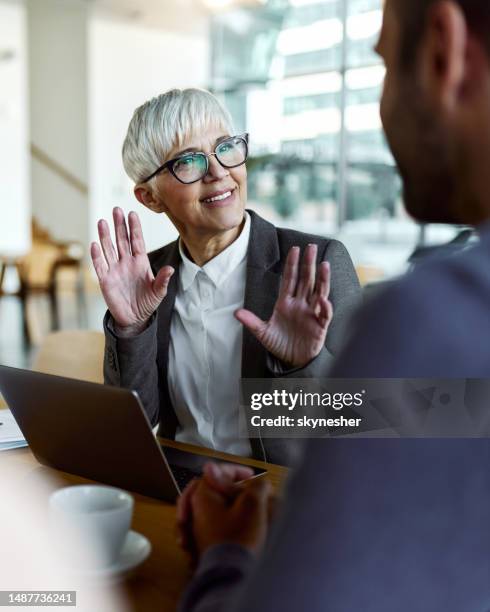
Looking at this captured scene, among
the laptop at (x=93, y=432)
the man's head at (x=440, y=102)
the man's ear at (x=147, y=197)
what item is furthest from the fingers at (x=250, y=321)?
the man's head at (x=440, y=102)

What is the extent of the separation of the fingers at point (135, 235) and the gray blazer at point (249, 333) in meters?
0.13

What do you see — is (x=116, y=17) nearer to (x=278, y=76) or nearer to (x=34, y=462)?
(x=278, y=76)

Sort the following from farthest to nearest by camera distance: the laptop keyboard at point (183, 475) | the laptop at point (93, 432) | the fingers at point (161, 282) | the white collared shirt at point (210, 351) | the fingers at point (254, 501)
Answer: the white collared shirt at point (210, 351) < the fingers at point (161, 282) < the laptop keyboard at point (183, 475) < the laptop at point (93, 432) < the fingers at point (254, 501)

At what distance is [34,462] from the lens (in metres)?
1.24

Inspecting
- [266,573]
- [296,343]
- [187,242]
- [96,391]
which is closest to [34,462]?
[96,391]

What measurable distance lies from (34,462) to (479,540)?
0.84 meters

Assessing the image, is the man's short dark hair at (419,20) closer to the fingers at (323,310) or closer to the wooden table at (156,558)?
the wooden table at (156,558)

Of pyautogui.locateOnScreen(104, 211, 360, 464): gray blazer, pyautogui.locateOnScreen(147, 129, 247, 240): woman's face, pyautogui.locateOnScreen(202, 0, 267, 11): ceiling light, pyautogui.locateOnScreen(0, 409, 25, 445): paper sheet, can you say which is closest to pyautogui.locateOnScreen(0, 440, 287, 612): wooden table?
pyautogui.locateOnScreen(0, 409, 25, 445): paper sheet

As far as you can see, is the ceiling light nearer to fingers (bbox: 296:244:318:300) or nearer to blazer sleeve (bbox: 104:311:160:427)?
blazer sleeve (bbox: 104:311:160:427)

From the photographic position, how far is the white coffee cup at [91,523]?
2.54 feet

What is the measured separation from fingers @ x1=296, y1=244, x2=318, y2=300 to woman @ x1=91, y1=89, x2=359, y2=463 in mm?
199

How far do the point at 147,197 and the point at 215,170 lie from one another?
21cm

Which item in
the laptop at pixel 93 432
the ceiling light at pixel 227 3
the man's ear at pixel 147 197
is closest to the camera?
the laptop at pixel 93 432

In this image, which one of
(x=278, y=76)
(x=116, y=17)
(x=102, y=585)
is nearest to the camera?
(x=102, y=585)
